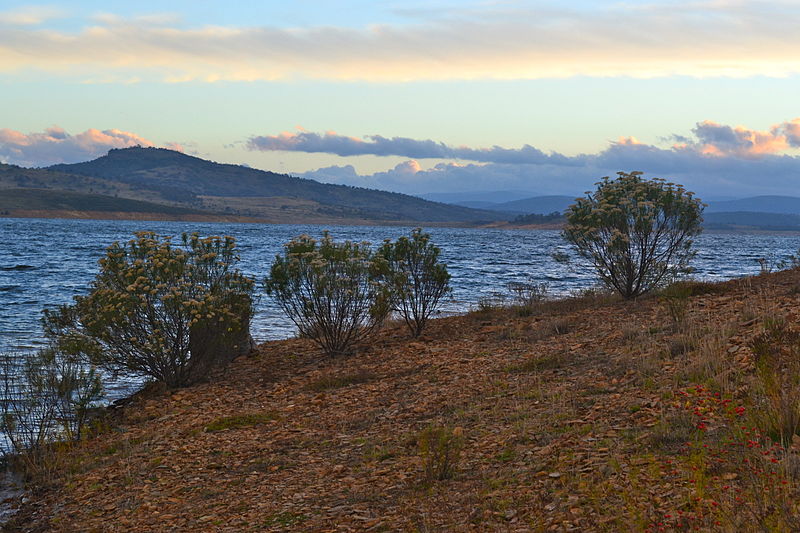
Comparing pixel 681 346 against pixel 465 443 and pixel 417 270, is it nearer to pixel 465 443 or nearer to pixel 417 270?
pixel 465 443

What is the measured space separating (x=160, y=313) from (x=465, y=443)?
702 cm

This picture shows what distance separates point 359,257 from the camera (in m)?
14.6

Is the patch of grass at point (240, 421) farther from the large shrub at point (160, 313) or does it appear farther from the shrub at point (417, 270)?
the shrub at point (417, 270)

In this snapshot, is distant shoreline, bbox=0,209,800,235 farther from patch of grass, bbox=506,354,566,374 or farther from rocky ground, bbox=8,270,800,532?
patch of grass, bbox=506,354,566,374

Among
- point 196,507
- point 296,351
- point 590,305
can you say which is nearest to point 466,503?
point 196,507

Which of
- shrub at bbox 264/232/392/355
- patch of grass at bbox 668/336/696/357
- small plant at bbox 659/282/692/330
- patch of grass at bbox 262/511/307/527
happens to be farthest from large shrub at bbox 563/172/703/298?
patch of grass at bbox 262/511/307/527

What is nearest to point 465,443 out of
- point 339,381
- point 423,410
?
point 423,410

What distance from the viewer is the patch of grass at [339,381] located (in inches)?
474

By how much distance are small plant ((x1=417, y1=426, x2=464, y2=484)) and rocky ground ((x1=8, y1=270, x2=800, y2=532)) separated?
28 mm

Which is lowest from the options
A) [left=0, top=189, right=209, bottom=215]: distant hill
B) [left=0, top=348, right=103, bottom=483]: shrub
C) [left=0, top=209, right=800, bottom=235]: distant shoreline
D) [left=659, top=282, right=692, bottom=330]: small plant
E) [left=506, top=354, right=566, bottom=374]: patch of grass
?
[left=0, top=348, right=103, bottom=483]: shrub

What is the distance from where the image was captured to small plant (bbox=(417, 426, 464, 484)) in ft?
22.5

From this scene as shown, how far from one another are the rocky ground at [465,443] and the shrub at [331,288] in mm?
1102

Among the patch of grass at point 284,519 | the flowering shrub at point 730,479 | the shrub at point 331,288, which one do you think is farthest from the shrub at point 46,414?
the flowering shrub at point 730,479

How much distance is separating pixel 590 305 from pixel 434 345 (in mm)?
4727
